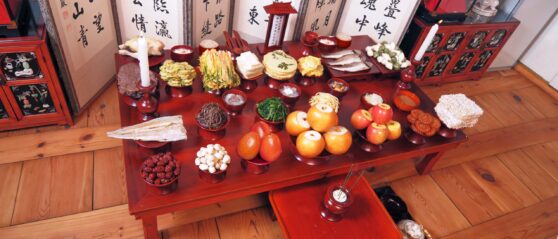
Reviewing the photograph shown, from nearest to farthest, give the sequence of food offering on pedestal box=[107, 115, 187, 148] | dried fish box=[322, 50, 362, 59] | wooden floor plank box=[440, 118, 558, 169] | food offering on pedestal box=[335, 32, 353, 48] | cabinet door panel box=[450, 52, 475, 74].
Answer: food offering on pedestal box=[107, 115, 187, 148]
dried fish box=[322, 50, 362, 59]
food offering on pedestal box=[335, 32, 353, 48]
wooden floor plank box=[440, 118, 558, 169]
cabinet door panel box=[450, 52, 475, 74]

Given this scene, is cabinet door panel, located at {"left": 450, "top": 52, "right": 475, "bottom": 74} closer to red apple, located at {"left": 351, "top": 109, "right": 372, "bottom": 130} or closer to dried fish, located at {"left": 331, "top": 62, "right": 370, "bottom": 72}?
dried fish, located at {"left": 331, "top": 62, "right": 370, "bottom": 72}

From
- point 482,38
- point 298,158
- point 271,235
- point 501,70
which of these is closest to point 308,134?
point 298,158

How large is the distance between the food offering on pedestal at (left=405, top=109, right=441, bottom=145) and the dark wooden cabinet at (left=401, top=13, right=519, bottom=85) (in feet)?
3.02

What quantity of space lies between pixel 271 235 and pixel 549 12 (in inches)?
116

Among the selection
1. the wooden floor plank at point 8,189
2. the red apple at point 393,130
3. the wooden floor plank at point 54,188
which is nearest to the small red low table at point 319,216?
the red apple at point 393,130

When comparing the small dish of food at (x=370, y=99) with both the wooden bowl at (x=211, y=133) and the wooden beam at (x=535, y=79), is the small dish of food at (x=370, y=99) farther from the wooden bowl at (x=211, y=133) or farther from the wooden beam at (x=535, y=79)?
the wooden beam at (x=535, y=79)

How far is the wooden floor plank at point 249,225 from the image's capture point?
1.63 meters

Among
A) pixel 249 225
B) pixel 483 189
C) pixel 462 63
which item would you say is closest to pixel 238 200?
pixel 249 225

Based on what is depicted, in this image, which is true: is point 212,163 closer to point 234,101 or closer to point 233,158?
point 233,158

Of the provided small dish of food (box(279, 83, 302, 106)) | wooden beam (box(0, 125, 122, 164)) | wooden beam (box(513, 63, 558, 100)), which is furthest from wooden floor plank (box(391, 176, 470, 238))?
wooden beam (box(513, 63, 558, 100))

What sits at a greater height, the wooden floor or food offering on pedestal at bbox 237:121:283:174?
food offering on pedestal at bbox 237:121:283:174

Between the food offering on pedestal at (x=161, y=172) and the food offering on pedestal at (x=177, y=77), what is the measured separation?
434 mm

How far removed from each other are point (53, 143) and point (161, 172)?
0.99 meters

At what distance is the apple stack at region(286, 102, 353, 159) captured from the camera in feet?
4.57
